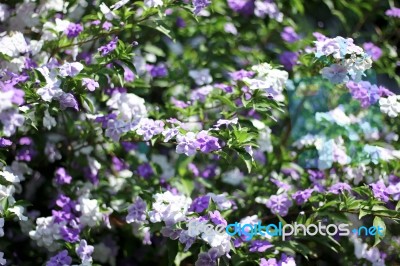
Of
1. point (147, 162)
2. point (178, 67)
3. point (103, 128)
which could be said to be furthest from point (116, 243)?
point (178, 67)

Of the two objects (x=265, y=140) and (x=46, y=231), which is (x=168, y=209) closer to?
(x=46, y=231)

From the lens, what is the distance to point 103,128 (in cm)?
232

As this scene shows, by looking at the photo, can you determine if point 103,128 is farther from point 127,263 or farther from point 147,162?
point 127,263

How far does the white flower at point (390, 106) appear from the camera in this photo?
7.27ft

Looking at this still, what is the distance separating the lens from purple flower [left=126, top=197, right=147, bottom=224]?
2221 millimetres

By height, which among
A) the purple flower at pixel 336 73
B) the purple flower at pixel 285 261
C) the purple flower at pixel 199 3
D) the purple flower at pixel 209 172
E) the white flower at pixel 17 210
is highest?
the purple flower at pixel 199 3

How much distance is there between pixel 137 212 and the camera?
2.23 metres

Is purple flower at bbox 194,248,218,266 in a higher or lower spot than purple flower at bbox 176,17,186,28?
lower

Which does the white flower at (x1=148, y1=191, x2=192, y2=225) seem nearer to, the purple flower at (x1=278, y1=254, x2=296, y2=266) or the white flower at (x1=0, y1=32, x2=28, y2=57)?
the purple flower at (x1=278, y1=254, x2=296, y2=266)

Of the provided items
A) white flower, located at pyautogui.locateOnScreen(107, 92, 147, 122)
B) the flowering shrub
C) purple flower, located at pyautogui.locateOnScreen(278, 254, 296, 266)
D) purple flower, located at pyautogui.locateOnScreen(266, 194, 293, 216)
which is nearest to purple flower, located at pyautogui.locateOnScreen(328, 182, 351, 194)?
the flowering shrub

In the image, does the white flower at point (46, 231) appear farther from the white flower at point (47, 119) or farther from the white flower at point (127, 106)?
the white flower at point (127, 106)

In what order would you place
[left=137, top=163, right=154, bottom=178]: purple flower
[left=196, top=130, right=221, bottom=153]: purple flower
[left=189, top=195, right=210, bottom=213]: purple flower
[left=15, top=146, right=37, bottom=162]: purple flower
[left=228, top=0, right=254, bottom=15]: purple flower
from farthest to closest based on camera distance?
[left=228, top=0, right=254, bottom=15]: purple flower → [left=137, top=163, right=154, bottom=178]: purple flower → [left=15, top=146, right=37, bottom=162]: purple flower → [left=189, top=195, right=210, bottom=213]: purple flower → [left=196, top=130, right=221, bottom=153]: purple flower

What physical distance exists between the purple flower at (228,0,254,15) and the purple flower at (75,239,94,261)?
4.32ft

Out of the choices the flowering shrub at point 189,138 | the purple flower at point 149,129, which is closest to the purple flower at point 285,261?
the flowering shrub at point 189,138
